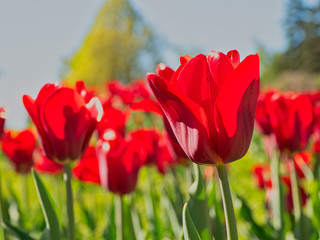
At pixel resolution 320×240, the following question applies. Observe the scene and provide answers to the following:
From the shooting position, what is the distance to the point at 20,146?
1.82 m

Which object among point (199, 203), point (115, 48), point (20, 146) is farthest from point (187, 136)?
point (115, 48)

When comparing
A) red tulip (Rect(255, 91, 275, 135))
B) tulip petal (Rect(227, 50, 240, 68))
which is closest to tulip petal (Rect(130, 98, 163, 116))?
tulip petal (Rect(227, 50, 240, 68))

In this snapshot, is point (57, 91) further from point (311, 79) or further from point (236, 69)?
point (311, 79)

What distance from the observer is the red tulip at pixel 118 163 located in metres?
1.21

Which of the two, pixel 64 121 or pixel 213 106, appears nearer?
pixel 213 106

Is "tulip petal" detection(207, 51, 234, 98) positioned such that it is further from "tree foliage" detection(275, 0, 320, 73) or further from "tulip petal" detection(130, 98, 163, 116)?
"tree foliage" detection(275, 0, 320, 73)

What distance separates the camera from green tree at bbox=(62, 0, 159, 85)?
24094 millimetres

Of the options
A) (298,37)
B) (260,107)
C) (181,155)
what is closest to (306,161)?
(260,107)

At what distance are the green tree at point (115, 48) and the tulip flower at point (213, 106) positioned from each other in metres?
23.1

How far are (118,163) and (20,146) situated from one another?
75cm

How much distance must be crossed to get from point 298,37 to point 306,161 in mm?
35342

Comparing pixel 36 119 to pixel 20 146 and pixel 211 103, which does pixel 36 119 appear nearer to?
pixel 211 103

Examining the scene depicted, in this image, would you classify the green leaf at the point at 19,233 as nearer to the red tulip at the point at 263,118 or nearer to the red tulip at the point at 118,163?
the red tulip at the point at 118,163

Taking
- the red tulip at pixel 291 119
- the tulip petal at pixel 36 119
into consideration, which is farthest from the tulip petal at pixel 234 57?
the red tulip at pixel 291 119
